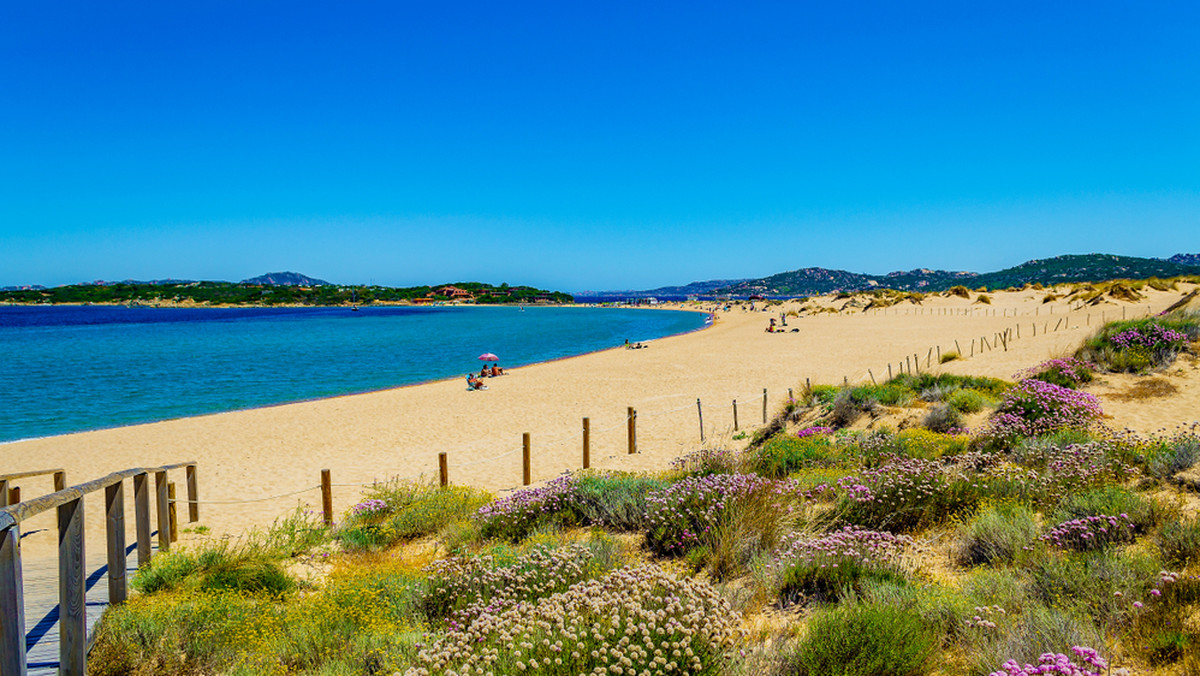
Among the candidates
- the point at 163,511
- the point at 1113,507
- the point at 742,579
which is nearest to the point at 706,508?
the point at 742,579

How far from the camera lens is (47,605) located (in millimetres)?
4688

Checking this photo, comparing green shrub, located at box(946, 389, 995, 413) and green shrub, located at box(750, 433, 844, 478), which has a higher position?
green shrub, located at box(946, 389, 995, 413)

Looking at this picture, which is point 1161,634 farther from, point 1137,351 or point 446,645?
point 1137,351

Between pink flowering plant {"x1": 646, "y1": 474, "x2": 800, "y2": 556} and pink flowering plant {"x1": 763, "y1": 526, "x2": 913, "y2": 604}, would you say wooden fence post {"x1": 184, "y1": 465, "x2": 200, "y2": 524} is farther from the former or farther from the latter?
pink flowering plant {"x1": 763, "y1": 526, "x2": 913, "y2": 604}

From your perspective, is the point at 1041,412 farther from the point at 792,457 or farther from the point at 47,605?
the point at 47,605

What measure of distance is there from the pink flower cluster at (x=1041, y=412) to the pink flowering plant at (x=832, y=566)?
5.38 m

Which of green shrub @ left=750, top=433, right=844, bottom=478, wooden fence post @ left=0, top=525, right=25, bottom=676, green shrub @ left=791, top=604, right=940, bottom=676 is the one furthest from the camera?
green shrub @ left=750, top=433, right=844, bottom=478

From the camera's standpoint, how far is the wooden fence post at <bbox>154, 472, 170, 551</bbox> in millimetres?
7405

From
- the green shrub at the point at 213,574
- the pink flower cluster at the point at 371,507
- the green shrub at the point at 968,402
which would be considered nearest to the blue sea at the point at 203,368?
the pink flower cluster at the point at 371,507

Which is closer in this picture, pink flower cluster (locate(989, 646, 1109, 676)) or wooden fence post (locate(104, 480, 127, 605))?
pink flower cluster (locate(989, 646, 1109, 676))

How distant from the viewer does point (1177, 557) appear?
4.25 m

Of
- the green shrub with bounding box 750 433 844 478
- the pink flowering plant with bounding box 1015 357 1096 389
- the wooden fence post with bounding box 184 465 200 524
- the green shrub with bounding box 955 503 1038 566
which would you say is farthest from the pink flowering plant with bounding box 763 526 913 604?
the pink flowering plant with bounding box 1015 357 1096 389

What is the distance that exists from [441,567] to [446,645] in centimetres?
173

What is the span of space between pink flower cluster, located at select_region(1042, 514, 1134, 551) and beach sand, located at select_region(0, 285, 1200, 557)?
693cm
